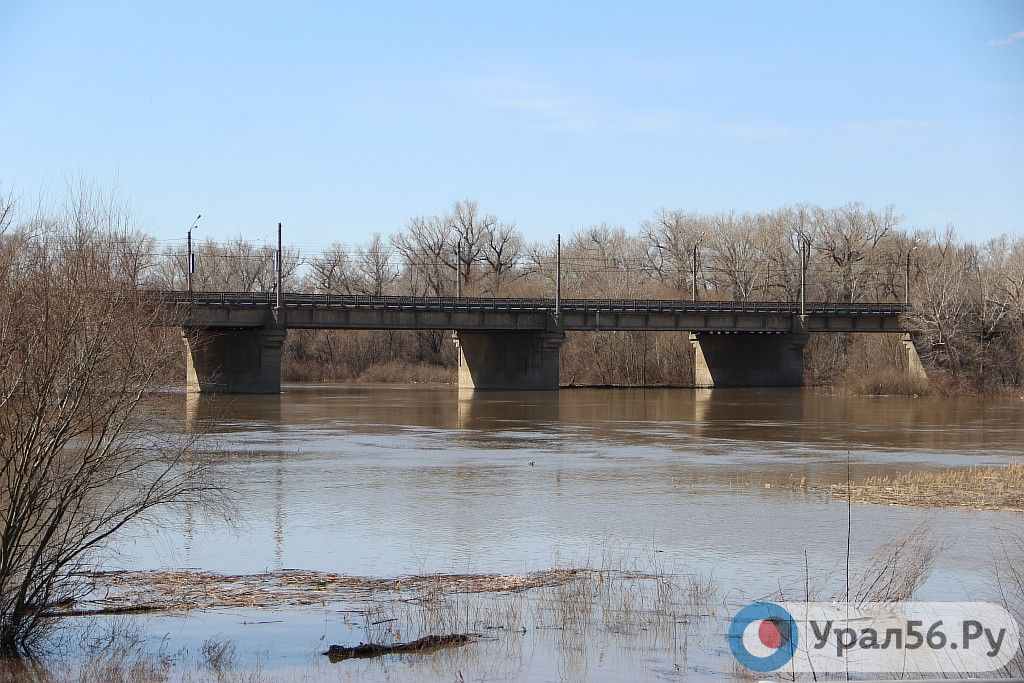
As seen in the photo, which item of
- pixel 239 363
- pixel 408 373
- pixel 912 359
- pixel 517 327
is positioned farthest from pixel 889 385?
pixel 408 373

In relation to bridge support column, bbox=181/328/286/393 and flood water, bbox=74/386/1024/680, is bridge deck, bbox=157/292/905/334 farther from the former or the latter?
flood water, bbox=74/386/1024/680

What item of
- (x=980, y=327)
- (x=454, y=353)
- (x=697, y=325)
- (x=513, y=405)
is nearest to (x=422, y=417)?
(x=513, y=405)

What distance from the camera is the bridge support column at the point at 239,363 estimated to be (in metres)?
73.4

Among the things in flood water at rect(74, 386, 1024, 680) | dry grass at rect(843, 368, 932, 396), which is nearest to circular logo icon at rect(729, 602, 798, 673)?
flood water at rect(74, 386, 1024, 680)

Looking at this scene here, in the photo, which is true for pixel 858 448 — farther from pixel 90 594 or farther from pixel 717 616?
pixel 90 594

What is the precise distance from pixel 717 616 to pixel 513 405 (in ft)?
161

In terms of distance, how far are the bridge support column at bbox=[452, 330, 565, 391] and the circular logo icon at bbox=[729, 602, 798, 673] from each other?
218ft

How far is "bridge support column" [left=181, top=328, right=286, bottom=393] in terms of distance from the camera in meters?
73.4

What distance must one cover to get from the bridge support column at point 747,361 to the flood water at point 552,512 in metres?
42.0

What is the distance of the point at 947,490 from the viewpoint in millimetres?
23578

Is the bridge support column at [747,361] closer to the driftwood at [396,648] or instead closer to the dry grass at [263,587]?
the dry grass at [263,587]

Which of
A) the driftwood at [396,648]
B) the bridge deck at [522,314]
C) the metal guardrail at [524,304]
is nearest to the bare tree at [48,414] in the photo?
the driftwood at [396,648]

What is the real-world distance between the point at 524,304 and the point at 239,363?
18.9m

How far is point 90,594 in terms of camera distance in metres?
14.3
